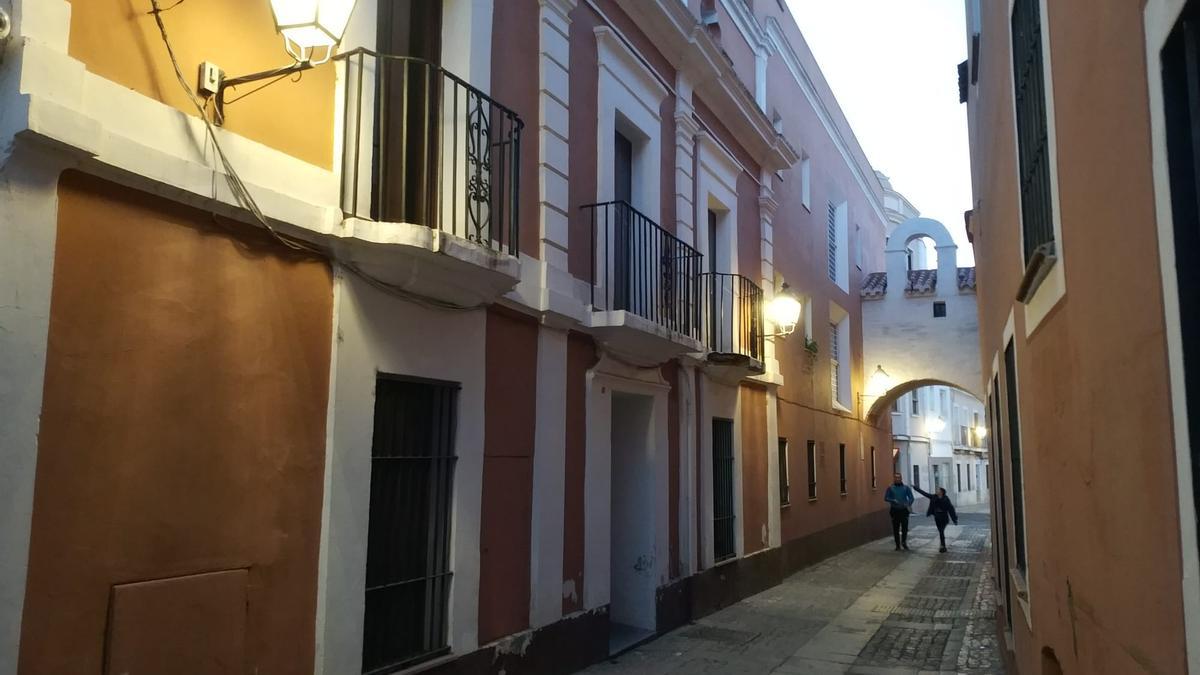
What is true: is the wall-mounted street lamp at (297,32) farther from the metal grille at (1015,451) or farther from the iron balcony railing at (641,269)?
the metal grille at (1015,451)

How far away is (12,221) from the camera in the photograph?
11.5 ft

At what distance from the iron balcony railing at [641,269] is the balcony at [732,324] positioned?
1.64 feet

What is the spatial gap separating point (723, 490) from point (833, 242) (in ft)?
Answer: 31.5

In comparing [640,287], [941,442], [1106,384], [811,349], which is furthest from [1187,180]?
[941,442]

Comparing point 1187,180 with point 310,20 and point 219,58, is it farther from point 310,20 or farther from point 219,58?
point 219,58

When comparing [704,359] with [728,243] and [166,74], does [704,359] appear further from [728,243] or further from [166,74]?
[166,74]

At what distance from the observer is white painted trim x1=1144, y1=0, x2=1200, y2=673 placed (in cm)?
194

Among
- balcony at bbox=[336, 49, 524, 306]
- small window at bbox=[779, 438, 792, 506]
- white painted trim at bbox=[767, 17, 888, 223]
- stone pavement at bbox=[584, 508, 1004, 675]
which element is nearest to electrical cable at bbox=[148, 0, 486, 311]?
balcony at bbox=[336, 49, 524, 306]

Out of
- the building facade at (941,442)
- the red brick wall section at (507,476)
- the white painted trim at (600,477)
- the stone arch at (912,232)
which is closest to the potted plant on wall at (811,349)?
the stone arch at (912,232)

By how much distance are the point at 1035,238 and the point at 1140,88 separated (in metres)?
2.70

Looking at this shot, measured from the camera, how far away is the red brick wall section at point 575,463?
760 cm

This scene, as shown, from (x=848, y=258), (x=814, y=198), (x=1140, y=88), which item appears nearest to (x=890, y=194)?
(x=848, y=258)

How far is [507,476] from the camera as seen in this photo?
6855mm

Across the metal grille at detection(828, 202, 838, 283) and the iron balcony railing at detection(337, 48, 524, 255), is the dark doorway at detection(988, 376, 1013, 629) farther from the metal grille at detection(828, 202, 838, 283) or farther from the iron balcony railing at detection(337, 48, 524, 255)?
the metal grille at detection(828, 202, 838, 283)
